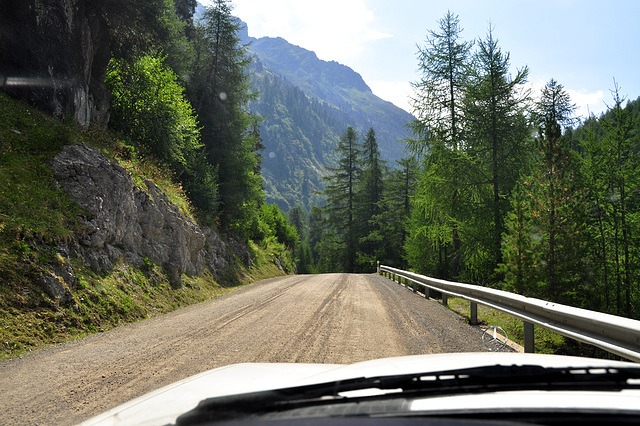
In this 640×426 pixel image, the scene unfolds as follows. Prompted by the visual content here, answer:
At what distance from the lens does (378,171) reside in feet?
153

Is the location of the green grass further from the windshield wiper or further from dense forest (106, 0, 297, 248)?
dense forest (106, 0, 297, 248)

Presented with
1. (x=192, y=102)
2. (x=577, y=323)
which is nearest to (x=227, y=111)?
(x=192, y=102)

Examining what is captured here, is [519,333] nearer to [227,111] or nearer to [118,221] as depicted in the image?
[118,221]

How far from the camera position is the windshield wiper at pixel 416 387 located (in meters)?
1.37

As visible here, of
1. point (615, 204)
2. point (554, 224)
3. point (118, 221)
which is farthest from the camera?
point (615, 204)

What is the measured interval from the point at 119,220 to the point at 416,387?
12097 millimetres

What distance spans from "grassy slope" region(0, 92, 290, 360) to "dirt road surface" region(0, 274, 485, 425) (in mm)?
857

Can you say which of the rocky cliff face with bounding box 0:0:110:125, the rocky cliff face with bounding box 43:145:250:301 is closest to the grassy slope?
the rocky cliff face with bounding box 43:145:250:301

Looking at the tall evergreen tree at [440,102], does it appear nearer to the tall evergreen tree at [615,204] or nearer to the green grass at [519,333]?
the tall evergreen tree at [615,204]

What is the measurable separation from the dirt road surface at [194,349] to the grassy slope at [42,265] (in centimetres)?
86

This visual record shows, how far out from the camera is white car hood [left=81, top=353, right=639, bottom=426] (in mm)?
1443

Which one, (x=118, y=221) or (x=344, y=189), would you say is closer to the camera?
(x=118, y=221)

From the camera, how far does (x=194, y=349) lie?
215 inches

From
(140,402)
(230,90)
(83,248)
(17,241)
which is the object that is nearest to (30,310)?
(17,241)
